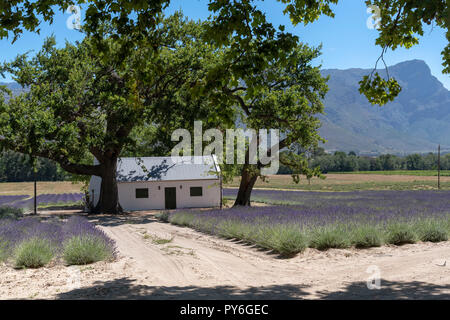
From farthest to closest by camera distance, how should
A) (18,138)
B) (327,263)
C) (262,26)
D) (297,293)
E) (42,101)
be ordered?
(42,101) < (18,138) < (327,263) < (262,26) < (297,293)

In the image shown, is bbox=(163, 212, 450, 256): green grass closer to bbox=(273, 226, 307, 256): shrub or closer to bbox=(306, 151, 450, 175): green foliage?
bbox=(273, 226, 307, 256): shrub

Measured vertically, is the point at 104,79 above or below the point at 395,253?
above

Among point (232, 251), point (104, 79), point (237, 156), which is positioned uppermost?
point (104, 79)

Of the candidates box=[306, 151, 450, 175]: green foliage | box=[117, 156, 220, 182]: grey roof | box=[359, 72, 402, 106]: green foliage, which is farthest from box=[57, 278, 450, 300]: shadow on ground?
box=[306, 151, 450, 175]: green foliage

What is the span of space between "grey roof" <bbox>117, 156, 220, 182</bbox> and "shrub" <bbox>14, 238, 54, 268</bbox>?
2360 cm

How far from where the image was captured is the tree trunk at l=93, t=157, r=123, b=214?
85.8ft

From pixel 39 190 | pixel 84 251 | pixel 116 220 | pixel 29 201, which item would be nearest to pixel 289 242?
pixel 84 251

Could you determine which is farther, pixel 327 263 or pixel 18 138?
pixel 18 138

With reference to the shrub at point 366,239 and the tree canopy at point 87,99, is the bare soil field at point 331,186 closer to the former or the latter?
the tree canopy at point 87,99

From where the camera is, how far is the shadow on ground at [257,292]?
226 inches
